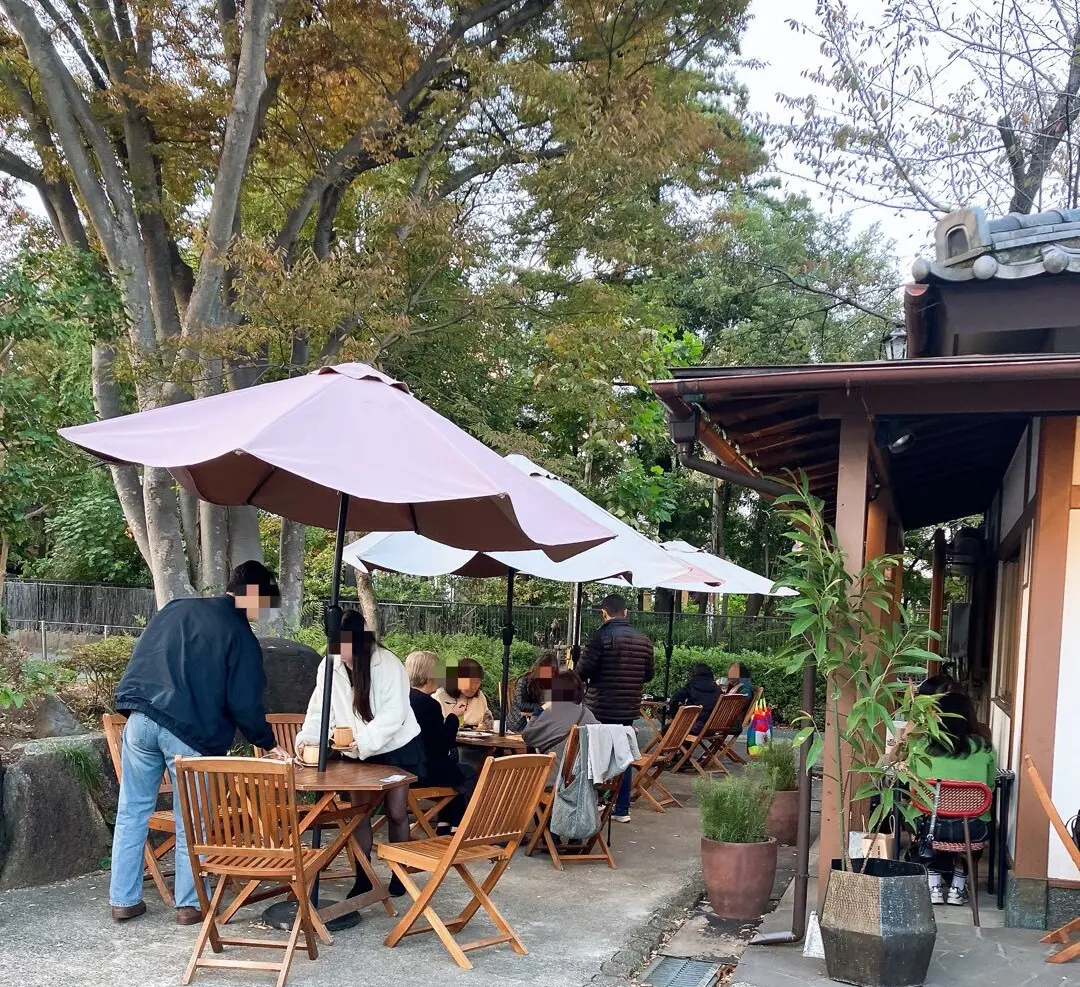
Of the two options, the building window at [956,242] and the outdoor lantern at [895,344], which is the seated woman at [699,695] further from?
the building window at [956,242]

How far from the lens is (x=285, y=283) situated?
9.00m

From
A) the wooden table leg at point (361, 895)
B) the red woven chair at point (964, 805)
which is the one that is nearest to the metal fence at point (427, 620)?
the red woven chair at point (964, 805)

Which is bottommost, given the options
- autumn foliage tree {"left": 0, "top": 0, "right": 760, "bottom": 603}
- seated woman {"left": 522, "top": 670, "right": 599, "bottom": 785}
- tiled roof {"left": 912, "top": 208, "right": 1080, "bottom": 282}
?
seated woman {"left": 522, "top": 670, "right": 599, "bottom": 785}

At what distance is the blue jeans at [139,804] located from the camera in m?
5.11

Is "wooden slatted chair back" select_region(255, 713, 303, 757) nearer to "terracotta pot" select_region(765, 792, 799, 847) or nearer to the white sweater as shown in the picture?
the white sweater

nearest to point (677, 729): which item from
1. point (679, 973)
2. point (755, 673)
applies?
point (679, 973)

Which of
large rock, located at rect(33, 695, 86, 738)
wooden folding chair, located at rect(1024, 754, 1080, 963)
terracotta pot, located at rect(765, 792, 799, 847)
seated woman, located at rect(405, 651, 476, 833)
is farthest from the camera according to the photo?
terracotta pot, located at rect(765, 792, 799, 847)

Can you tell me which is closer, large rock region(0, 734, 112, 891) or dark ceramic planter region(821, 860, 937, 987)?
dark ceramic planter region(821, 860, 937, 987)

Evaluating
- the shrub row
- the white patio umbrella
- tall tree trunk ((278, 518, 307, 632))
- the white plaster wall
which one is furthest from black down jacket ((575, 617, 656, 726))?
the shrub row

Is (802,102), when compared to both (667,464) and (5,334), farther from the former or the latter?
(5,334)

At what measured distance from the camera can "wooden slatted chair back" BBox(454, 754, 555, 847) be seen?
469cm

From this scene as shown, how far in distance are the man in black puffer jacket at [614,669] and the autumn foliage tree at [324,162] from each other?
3295mm

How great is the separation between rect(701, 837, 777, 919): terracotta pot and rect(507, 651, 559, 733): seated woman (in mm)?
1871

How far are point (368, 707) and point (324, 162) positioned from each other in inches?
287
